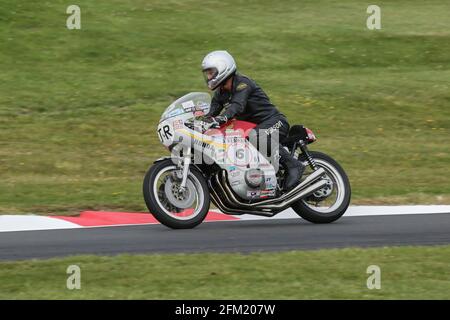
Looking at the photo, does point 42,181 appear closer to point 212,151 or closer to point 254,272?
point 212,151

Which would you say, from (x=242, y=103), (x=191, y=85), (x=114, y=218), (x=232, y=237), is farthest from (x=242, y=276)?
(x=191, y=85)

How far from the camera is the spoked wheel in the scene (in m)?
10.9

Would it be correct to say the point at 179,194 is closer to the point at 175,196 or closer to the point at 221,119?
the point at 175,196

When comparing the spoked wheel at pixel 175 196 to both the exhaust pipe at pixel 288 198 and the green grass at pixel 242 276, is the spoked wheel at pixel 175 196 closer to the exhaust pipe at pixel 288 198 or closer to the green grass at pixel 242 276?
the exhaust pipe at pixel 288 198

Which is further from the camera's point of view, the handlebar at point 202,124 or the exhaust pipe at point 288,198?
the exhaust pipe at point 288,198

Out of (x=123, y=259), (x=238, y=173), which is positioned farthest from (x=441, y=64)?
Result: (x=123, y=259)

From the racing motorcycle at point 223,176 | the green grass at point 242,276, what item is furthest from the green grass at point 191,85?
the green grass at point 242,276

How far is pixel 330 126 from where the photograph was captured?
18.8m

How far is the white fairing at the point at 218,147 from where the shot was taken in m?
11.1

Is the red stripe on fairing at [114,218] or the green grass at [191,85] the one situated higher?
the green grass at [191,85]

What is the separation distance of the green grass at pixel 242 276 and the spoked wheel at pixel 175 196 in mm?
1442

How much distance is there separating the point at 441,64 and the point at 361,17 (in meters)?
4.78

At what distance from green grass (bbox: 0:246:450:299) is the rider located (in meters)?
2.10

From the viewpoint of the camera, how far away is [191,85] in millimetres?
21031
